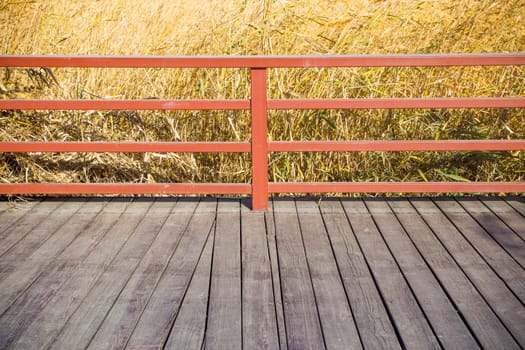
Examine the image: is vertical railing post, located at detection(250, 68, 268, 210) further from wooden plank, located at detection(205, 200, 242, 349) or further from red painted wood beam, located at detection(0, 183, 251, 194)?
wooden plank, located at detection(205, 200, 242, 349)

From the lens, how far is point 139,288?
3.89 metres

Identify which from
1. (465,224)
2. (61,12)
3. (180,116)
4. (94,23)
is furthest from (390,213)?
(61,12)

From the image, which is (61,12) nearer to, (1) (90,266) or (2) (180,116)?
(2) (180,116)

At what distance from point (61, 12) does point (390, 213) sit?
4.18m

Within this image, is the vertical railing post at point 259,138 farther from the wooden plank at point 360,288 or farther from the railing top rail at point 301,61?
the wooden plank at point 360,288

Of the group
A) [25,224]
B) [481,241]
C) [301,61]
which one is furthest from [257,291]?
[25,224]

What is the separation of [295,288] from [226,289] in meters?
0.37

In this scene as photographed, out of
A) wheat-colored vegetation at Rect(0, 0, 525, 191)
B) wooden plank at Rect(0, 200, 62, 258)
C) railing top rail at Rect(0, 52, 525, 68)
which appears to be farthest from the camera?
wheat-colored vegetation at Rect(0, 0, 525, 191)

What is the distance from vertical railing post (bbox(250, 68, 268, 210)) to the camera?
525cm

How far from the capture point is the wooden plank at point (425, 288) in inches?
130

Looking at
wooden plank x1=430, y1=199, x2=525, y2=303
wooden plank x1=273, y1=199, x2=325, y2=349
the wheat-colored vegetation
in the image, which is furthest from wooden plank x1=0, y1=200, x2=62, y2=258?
wooden plank x1=430, y1=199, x2=525, y2=303

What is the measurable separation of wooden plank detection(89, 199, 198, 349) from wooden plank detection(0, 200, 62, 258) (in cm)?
88

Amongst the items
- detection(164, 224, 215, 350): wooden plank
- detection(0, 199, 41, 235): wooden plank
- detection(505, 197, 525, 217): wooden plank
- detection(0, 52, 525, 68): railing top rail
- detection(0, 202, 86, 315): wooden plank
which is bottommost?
detection(505, 197, 525, 217): wooden plank

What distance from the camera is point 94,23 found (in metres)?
7.20
